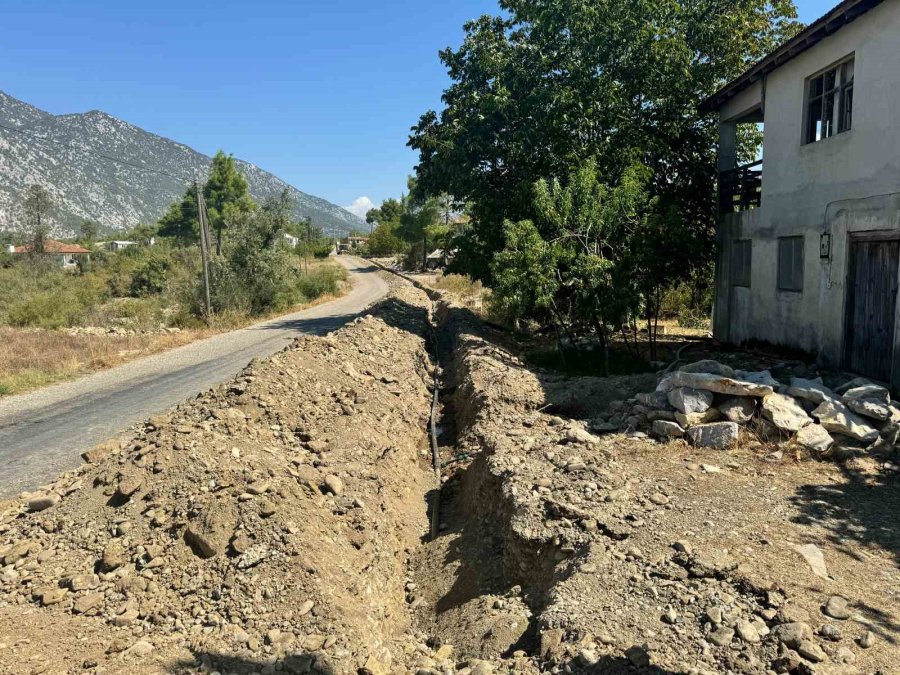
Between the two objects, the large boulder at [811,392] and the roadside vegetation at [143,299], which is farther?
the roadside vegetation at [143,299]

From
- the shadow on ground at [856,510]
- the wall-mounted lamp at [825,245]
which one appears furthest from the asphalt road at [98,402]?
the wall-mounted lamp at [825,245]

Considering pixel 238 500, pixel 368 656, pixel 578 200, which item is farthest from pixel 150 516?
pixel 578 200

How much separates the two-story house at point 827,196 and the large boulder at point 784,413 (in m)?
2.30

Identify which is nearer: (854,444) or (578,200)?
(854,444)

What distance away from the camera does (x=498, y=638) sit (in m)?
4.42

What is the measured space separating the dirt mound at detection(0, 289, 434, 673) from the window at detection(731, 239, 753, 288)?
969 cm

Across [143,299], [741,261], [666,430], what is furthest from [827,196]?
[143,299]

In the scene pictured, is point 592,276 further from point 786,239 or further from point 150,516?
point 150,516

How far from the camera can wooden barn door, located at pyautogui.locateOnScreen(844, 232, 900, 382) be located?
9.05 metres

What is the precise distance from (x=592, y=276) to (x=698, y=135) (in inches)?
251

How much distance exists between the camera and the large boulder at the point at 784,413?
293 inches

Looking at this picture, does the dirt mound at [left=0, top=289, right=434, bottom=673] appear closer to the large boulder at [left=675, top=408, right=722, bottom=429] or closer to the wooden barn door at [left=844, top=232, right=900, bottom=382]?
the large boulder at [left=675, top=408, right=722, bottom=429]

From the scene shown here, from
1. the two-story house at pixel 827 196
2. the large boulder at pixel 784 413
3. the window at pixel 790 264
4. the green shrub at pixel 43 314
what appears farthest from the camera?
the green shrub at pixel 43 314

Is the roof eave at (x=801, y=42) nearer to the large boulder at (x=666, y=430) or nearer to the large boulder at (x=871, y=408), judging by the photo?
the large boulder at (x=871, y=408)
